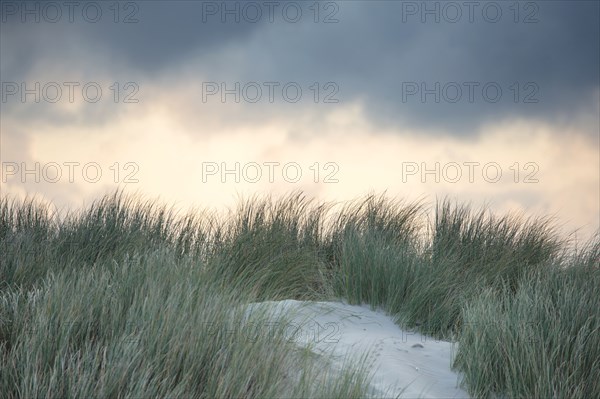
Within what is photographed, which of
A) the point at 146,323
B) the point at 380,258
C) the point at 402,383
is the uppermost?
the point at 380,258

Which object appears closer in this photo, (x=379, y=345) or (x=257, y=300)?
(x=379, y=345)

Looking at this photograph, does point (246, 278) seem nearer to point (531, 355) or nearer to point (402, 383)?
point (402, 383)

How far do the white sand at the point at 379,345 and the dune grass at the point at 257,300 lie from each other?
157 millimetres

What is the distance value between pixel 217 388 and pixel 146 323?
2.05 feet

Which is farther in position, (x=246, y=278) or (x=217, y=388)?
(x=246, y=278)

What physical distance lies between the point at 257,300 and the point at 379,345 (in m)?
1.40

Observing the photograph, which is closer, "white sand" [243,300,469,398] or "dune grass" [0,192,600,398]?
"dune grass" [0,192,600,398]

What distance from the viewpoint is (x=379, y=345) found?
4.84 m

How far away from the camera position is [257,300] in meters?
5.88

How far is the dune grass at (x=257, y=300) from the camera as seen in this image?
3729 millimetres

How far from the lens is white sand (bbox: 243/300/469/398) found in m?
4.28

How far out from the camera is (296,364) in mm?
4070

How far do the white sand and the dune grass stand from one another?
16 cm

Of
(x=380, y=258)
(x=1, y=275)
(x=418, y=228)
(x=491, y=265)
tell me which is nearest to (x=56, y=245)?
(x=1, y=275)
